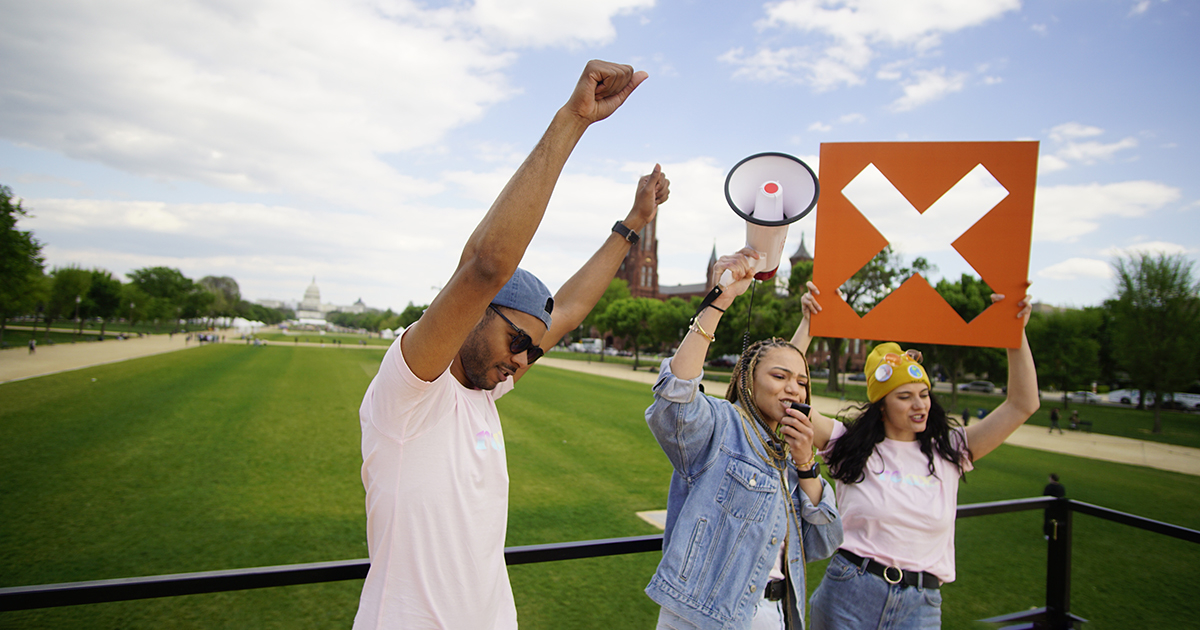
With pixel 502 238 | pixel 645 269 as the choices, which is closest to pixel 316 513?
pixel 502 238

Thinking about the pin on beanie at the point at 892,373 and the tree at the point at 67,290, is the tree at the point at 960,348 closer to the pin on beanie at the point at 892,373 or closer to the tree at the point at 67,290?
the pin on beanie at the point at 892,373

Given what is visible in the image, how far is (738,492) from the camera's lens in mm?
1938

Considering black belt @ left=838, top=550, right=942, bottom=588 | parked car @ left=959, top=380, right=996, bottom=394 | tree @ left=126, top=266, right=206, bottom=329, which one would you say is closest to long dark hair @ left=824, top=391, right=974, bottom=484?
black belt @ left=838, top=550, right=942, bottom=588

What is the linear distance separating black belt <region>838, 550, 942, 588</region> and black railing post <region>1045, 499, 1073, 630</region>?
1.51 m

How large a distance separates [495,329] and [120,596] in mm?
1418

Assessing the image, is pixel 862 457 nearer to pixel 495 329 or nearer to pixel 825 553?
pixel 825 553

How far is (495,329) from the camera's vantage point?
1474 mm

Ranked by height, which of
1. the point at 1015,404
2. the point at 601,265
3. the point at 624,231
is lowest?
the point at 1015,404

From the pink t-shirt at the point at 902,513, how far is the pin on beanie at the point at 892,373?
29 centimetres

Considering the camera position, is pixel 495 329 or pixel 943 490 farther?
pixel 943 490

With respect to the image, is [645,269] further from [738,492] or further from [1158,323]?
[738,492]

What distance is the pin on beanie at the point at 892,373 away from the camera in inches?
103

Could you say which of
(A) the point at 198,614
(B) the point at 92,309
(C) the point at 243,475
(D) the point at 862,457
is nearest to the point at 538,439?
(C) the point at 243,475

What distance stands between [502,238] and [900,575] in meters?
2.25
